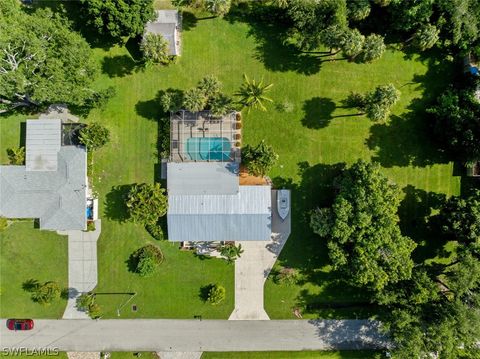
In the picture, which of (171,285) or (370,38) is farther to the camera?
(171,285)

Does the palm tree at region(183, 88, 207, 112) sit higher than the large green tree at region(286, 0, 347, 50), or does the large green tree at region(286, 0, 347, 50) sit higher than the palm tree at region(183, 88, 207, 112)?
the large green tree at region(286, 0, 347, 50)

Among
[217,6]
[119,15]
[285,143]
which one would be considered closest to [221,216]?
[285,143]

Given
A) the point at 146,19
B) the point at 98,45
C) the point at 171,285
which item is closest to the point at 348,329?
the point at 171,285

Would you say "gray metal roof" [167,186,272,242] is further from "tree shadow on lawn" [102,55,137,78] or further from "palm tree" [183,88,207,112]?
"tree shadow on lawn" [102,55,137,78]

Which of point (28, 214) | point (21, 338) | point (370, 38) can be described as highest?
point (370, 38)

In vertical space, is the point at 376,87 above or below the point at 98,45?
below

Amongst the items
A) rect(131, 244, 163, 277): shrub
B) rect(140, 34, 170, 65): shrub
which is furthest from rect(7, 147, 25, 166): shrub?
rect(140, 34, 170, 65): shrub

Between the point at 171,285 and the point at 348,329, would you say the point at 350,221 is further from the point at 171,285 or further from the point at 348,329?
the point at 171,285
